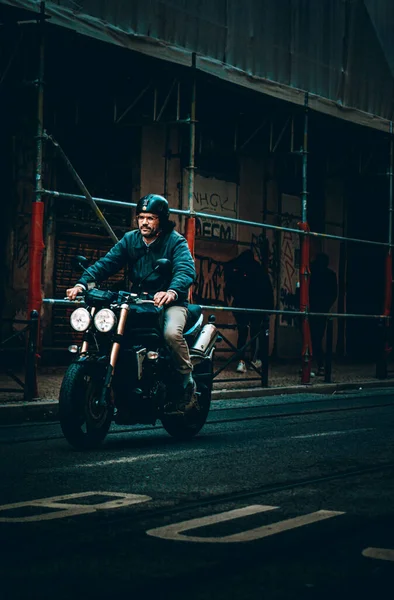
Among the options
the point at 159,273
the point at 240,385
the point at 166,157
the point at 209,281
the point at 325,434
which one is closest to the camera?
the point at 159,273

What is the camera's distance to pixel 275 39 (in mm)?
16672

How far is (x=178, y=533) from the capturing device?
4711 millimetres

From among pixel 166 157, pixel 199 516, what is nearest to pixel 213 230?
pixel 166 157

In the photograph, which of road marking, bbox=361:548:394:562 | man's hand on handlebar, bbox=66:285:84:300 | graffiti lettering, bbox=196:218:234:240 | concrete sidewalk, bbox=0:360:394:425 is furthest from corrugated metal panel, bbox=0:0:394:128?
road marking, bbox=361:548:394:562

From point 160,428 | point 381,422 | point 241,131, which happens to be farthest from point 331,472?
point 241,131

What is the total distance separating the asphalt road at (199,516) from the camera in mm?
3887

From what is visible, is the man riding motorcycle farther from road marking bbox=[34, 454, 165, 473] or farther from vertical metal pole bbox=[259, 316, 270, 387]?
vertical metal pole bbox=[259, 316, 270, 387]

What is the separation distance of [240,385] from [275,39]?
5790 millimetres

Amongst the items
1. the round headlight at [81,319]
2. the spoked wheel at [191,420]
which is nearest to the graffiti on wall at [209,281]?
the spoked wheel at [191,420]

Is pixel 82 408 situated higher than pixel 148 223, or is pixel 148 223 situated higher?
pixel 148 223

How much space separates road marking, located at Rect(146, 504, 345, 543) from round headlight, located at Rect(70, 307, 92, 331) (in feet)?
8.09

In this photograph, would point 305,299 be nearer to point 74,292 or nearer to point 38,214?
point 38,214

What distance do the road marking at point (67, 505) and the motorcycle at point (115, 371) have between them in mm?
1661

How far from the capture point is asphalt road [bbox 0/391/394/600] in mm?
3887
